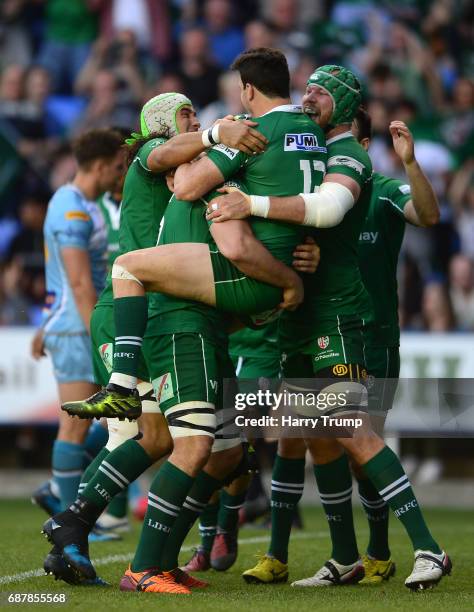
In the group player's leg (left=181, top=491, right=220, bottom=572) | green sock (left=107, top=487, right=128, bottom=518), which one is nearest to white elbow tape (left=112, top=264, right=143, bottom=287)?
player's leg (left=181, top=491, right=220, bottom=572)

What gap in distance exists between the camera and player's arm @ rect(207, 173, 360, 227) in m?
5.70

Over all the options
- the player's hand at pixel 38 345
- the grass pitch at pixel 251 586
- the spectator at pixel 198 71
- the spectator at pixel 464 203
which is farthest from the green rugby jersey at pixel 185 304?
the spectator at pixel 198 71

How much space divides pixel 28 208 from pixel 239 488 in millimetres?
7748

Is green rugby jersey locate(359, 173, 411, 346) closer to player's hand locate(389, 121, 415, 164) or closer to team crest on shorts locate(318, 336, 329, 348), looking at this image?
player's hand locate(389, 121, 415, 164)

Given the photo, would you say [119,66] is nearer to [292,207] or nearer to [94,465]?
[94,465]

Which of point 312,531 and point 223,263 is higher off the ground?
point 223,263

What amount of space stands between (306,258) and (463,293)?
739 cm

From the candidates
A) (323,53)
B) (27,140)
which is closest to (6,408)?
(27,140)

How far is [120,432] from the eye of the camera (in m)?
6.39

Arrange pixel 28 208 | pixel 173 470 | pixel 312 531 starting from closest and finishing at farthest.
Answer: pixel 173 470 → pixel 312 531 → pixel 28 208

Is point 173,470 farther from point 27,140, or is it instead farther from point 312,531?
point 27,140

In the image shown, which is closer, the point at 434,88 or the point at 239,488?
the point at 239,488

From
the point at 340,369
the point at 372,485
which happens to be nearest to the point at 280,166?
the point at 340,369

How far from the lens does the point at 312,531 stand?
9.38 metres
